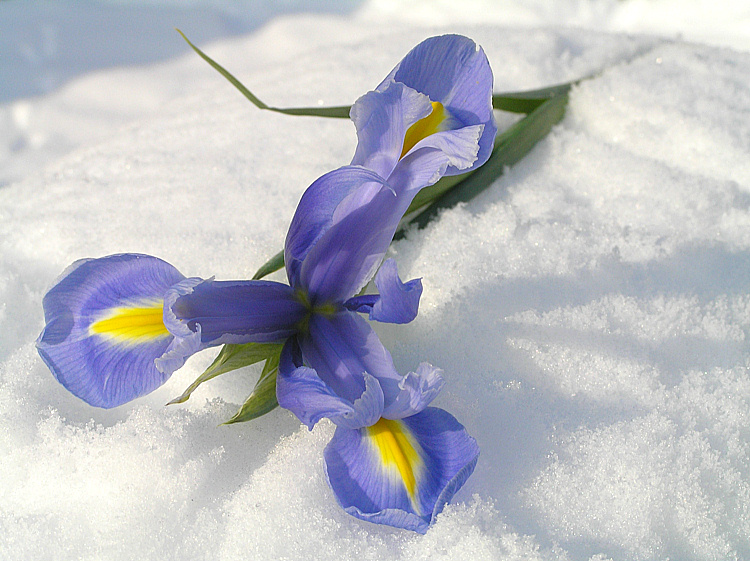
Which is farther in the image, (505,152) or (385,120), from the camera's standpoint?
(505,152)

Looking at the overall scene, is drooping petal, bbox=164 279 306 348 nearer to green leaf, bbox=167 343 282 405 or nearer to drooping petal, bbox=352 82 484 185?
green leaf, bbox=167 343 282 405

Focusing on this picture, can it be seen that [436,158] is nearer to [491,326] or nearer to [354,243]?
[354,243]

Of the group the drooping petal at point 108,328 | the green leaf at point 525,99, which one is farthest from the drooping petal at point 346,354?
the green leaf at point 525,99

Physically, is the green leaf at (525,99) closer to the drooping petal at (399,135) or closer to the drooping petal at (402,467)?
the drooping petal at (399,135)

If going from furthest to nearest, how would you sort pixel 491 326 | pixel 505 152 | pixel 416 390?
pixel 505 152
pixel 491 326
pixel 416 390

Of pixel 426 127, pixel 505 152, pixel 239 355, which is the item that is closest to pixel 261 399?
pixel 239 355

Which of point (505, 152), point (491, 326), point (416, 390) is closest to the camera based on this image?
point (416, 390)

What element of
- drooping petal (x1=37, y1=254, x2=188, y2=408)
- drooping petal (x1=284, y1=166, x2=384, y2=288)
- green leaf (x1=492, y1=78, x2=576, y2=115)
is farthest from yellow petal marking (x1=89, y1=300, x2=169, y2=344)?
green leaf (x1=492, y1=78, x2=576, y2=115)
